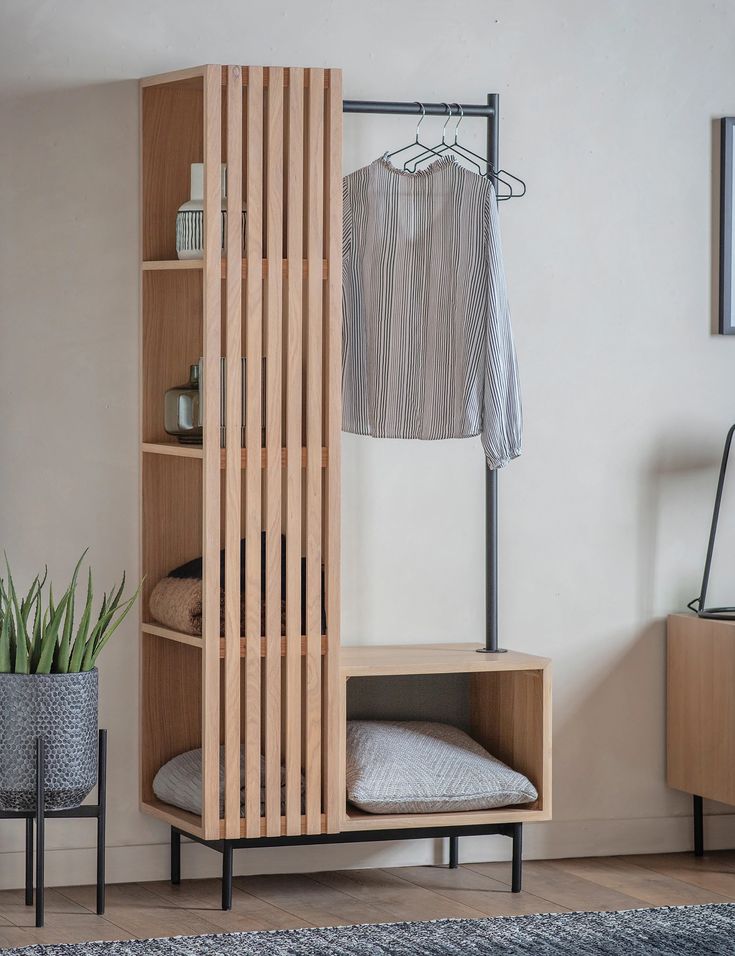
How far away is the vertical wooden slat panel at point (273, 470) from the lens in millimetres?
3076

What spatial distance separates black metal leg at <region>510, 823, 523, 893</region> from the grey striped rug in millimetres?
221

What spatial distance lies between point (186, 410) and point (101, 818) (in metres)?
0.95

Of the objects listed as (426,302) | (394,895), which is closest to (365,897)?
(394,895)

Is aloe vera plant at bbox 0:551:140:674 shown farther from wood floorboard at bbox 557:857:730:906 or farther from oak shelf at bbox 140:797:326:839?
wood floorboard at bbox 557:857:730:906

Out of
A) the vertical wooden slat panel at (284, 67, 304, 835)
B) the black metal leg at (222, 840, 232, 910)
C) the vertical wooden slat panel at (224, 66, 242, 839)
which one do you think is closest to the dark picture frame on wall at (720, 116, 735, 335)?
the vertical wooden slat panel at (284, 67, 304, 835)

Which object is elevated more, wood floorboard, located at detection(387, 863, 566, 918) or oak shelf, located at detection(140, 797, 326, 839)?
oak shelf, located at detection(140, 797, 326, 839)

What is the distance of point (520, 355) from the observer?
3.64m

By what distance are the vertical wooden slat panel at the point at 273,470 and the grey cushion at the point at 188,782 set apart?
61mm

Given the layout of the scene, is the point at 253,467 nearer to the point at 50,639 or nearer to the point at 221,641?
the point at 221,641

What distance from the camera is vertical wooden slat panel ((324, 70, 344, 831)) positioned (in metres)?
3.11

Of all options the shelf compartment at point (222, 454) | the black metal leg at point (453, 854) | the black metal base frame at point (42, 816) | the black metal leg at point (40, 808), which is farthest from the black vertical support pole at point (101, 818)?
the black metal leg at point (453, 854)

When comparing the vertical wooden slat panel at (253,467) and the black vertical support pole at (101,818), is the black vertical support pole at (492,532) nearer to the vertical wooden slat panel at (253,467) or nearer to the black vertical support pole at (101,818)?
the vertical wooden slat panel at (253,467)

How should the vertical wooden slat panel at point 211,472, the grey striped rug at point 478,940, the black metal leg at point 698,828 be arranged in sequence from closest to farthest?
the grey striped rug at point 478,940 → the vertical wooden slat panel at point 211,472 → the black metal leg at point 698,828

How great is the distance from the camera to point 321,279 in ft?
10.2
